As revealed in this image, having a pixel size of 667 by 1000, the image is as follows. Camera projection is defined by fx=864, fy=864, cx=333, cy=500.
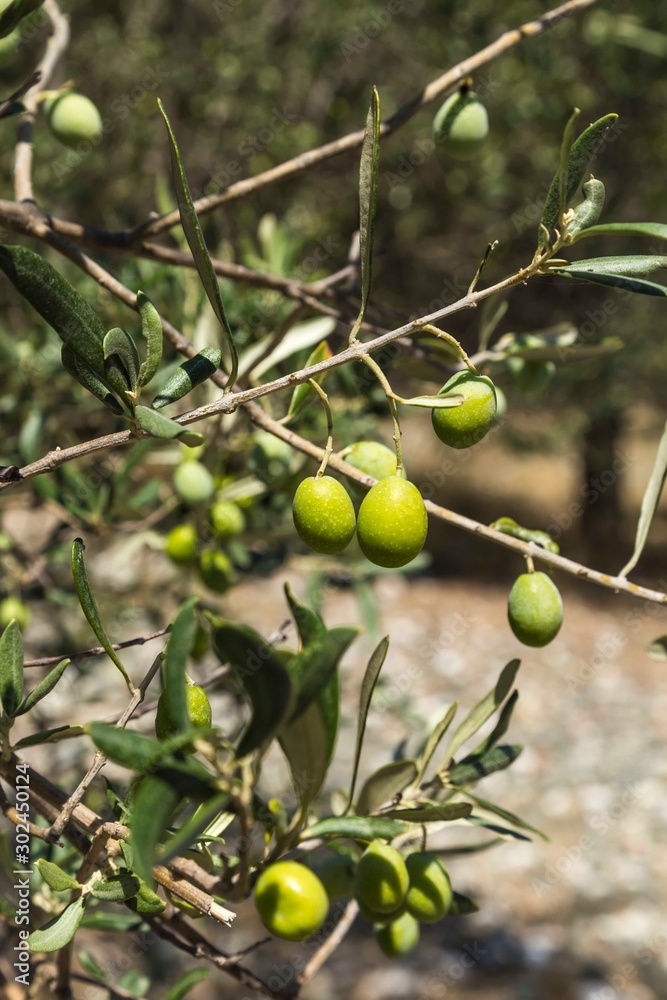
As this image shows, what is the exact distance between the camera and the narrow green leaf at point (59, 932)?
61 cm

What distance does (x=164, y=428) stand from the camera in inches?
21.0

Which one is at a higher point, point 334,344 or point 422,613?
point 334,344

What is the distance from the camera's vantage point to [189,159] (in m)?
3.98

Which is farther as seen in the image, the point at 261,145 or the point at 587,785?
the point at 587,785

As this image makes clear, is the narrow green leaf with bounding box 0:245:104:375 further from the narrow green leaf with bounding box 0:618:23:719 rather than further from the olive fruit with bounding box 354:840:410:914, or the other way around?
the olive fruit with bounding box 354:840:410:914

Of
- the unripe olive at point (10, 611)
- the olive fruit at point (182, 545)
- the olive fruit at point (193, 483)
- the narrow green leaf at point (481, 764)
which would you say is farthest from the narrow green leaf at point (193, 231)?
the unripe olive at point (10, 611)

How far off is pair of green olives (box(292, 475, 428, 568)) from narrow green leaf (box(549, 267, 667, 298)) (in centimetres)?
A: 19

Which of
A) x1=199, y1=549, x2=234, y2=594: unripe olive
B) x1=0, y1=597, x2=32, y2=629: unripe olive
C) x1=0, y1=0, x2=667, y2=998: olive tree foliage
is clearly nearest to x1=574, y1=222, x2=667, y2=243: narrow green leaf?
x1=0, y1=0, x2=667, y2=998: olive tree foliage

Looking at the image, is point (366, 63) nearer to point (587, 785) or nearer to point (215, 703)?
point (215, 703)

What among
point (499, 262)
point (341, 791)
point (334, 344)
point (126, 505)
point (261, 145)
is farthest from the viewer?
Answer: point (499, 262)

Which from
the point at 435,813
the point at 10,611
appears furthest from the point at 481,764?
the point at 10,611

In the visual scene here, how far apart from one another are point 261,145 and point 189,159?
41 centimetres

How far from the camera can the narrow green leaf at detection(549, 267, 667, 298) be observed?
0.62 meters

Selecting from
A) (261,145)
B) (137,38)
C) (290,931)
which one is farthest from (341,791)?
(137,38)
